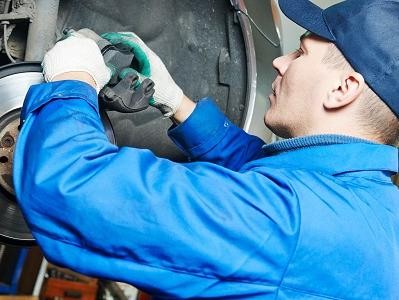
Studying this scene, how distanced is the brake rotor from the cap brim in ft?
1.00

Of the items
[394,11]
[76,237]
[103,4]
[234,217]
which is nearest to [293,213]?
[234,217]

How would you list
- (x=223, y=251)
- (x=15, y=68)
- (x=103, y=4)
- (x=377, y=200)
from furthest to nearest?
(x=103, y=4) → (x=15, y=68) → (x=377, y=200) → (x=223, y=251)

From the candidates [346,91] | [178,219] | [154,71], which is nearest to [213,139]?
[154,71]

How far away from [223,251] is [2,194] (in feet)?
1.30

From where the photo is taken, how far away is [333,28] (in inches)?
29.2

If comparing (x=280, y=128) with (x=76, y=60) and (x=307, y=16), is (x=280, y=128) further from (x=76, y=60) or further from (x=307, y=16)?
(x=76, y=60)

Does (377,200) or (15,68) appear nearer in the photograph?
(377,200)

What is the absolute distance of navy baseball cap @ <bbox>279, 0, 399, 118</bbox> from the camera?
70 cm

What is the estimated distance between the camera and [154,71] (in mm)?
847

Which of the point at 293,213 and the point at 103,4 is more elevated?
the point at 103,4

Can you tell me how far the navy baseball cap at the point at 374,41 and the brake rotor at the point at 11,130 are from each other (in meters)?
0.35

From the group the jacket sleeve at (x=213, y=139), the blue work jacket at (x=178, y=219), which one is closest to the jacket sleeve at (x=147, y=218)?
the blue work jacket at (x=178, y=219)

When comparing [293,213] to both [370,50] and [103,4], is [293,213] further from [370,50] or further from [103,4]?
[103,4]

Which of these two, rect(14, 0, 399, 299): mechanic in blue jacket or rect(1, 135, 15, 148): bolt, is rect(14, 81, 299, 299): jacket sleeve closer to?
rect(14, 0, 399, 299): mechanic in blue jacket
